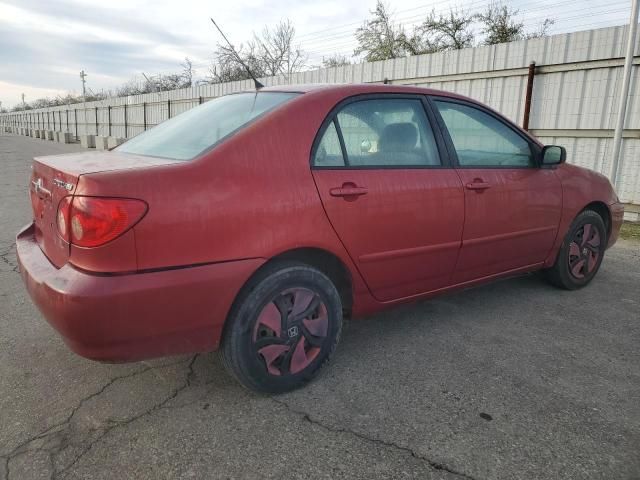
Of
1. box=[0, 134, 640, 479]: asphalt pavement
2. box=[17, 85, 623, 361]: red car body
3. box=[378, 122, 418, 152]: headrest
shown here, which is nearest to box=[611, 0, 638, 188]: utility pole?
box=[0, 134, 640, 479]: asphalt pavement

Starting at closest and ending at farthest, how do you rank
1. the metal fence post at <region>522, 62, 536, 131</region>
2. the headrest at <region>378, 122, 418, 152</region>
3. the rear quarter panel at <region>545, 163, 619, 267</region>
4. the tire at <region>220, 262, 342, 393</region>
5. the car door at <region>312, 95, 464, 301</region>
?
the tire at <region>220, 262, 342, 393</region>, the car door at <region>312, 95, 464, 301</region>, the headrest at <region>378, 122, 418, 152</region>, the rear quarter panel at <region>545, 163, 619, 267</region>, the metal fence post at <region>522, 62, 536, 131</region>

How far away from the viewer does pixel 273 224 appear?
2189 mm

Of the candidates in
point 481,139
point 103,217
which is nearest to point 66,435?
point 103,217

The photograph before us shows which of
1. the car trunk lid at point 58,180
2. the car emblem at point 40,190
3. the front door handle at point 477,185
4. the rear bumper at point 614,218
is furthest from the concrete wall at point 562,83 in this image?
the car emblem at point 40,190

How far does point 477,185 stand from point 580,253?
1567 mm

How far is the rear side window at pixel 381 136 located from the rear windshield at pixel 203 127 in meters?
0.34

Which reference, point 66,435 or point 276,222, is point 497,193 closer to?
point 276,222

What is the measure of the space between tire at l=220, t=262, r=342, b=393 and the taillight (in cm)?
60

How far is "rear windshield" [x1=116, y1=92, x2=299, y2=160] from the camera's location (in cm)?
236

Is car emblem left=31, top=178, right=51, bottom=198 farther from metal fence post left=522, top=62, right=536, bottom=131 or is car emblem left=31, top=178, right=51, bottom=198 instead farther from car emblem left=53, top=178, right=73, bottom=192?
metal fence post left=522, top=62, right=536, bottom=131

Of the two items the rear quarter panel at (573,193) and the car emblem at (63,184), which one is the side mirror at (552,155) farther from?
the car emblem at (63,184)

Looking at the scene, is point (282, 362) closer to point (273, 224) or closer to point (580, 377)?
point (273, 224)

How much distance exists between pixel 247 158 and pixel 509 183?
194 centimetres

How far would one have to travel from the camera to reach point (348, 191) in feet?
8.00
